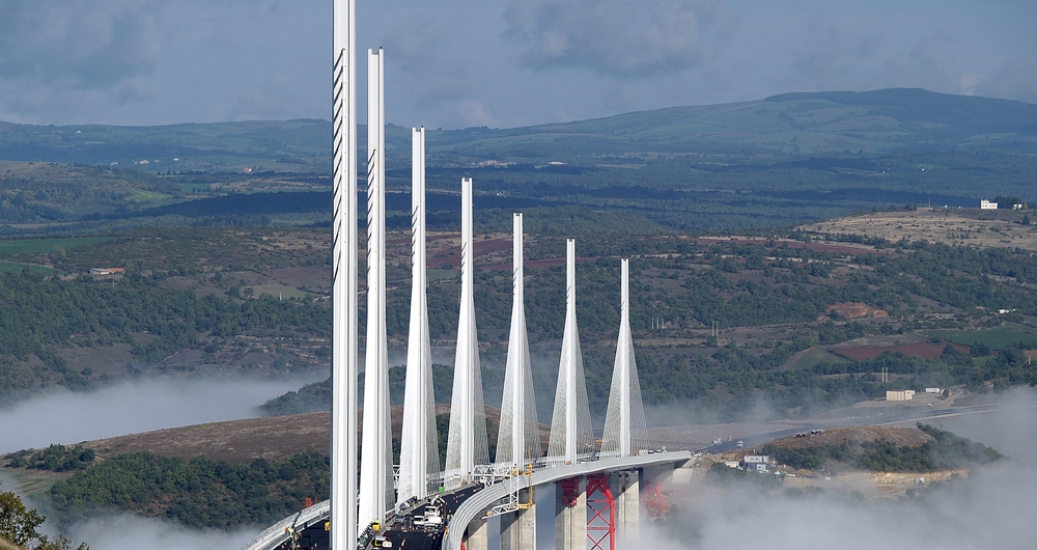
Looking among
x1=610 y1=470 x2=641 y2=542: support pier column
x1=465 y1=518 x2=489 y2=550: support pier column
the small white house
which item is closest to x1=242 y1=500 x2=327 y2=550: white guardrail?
x1=465 y1=518 x2=489 y2=550: support pier column

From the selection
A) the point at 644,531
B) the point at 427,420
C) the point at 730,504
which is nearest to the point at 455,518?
the point at 427,420

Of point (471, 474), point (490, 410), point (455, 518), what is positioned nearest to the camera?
point (455, 518)

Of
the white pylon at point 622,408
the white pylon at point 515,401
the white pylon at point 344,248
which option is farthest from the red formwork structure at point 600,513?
the white pylon at point 344,248

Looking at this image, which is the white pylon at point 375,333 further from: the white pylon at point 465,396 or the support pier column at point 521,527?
the support pier column at point 521,527

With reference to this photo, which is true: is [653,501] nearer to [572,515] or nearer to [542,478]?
[572,515]

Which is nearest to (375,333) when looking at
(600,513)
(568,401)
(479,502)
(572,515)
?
(479,502)

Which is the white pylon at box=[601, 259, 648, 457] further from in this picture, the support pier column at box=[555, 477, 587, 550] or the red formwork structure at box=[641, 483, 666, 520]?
the red formwork structure at box=[641, 483, 666, 520]

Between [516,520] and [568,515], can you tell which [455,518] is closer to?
[516,520]
